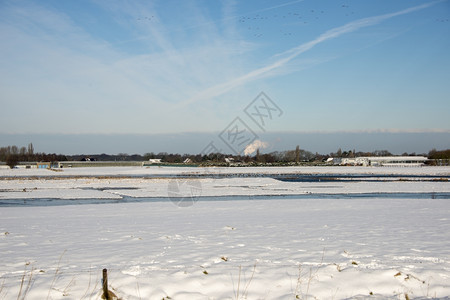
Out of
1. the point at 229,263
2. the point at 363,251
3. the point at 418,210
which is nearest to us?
the point at 229,263

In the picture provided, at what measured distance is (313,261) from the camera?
23.6 feet

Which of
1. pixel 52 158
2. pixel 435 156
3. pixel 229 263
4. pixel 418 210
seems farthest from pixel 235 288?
pixel 52 158

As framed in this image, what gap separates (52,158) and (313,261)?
189843 millimetres

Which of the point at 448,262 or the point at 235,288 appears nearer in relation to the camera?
the point at 235,288

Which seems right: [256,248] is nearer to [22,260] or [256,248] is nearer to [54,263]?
[54,263]

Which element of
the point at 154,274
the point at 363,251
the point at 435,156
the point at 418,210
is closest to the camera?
the point at 154,274

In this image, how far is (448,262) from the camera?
7.12 metres

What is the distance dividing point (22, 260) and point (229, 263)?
14.1 ft

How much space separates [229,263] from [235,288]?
3.84 ft

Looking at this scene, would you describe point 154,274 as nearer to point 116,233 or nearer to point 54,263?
point 54,263

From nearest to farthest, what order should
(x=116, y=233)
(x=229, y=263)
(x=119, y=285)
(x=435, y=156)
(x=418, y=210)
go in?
(x=119, y=285) → (x=229, y=263) → (x=116, y=233) → (x=418, y=210) → (x=435, y=156)

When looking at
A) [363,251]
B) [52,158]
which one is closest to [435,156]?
[363,251]

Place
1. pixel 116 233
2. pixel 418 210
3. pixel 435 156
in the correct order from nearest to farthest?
pixel 116 233, pixel 418 210, pixel 435 156

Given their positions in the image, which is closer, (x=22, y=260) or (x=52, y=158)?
(x=22, y=260)
